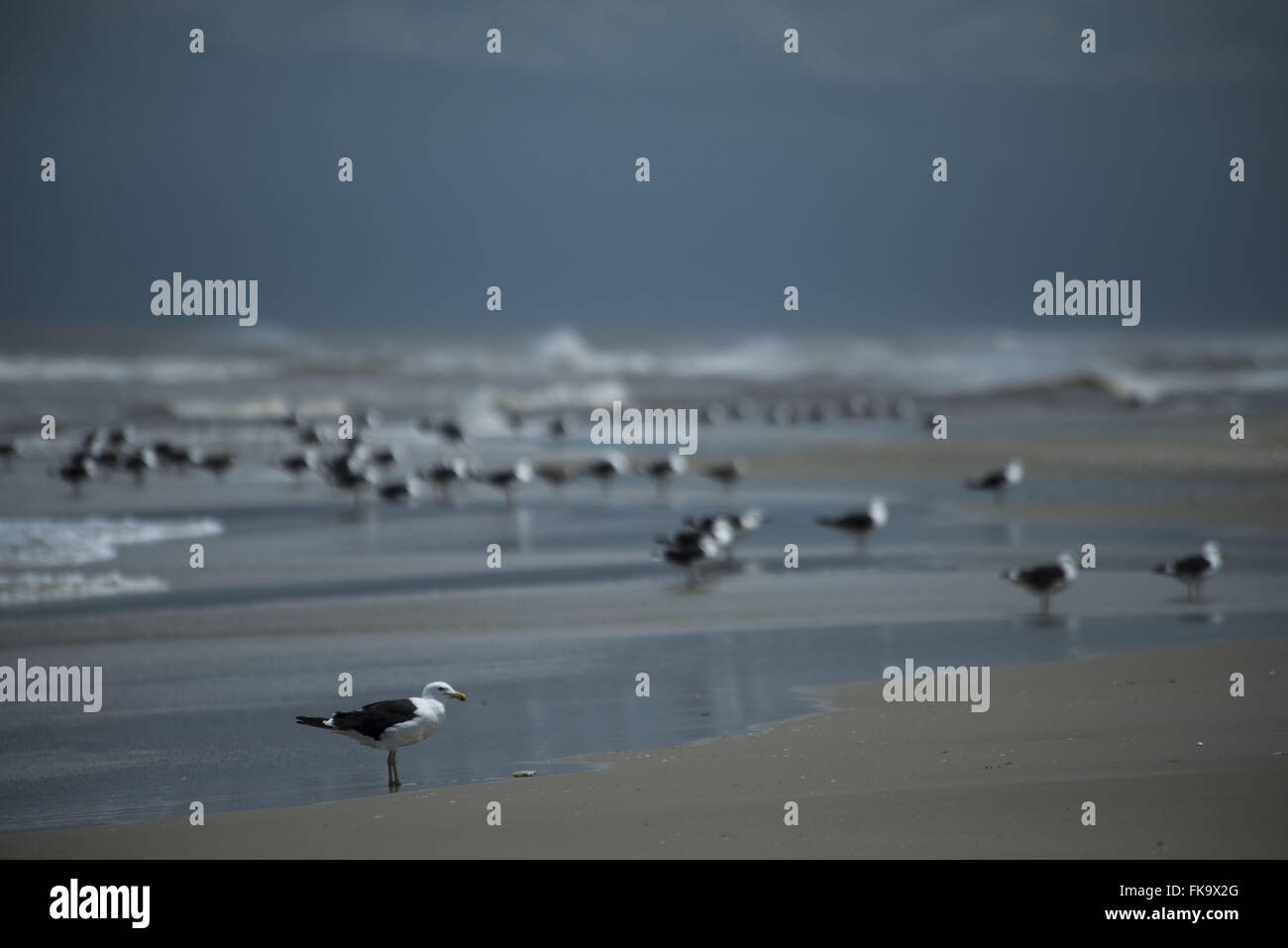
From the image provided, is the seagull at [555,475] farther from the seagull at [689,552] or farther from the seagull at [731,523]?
the seagull at [689,552]

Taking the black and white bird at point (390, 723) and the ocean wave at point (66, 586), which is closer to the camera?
the black and white bird at point (390, 723)

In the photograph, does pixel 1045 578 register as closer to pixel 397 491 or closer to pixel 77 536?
pixel 77 536

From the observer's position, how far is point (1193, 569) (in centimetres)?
1057

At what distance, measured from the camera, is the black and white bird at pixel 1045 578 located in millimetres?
10062

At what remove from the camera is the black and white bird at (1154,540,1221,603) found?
10555 mm

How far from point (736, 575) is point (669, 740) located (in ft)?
18.6

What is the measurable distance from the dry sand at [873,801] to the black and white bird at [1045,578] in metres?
2.82

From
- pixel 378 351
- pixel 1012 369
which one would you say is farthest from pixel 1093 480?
pixel 378 351

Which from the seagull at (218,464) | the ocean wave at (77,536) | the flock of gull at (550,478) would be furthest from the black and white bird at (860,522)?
the seagull at (218,464)

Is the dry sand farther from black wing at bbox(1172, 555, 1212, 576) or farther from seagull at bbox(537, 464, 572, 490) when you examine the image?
seagull at bbox(537, 464, 572, 490)

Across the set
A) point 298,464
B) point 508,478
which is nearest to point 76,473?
point 298,464

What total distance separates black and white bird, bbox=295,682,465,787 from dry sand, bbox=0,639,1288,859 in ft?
1.35

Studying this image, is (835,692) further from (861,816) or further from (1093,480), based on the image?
(1093,480)

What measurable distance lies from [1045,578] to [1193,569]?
1.30 m
